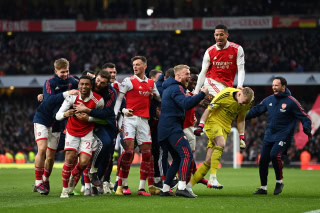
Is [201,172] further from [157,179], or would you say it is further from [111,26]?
[111,26]

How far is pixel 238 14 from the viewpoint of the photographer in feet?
134

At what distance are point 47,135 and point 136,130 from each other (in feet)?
5.65

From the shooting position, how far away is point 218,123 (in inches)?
464

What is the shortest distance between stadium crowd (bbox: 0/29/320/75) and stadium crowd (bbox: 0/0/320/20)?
1.44 m

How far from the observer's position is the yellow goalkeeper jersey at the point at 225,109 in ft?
37.9

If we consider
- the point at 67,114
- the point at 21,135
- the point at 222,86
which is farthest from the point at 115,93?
the point at 21,135

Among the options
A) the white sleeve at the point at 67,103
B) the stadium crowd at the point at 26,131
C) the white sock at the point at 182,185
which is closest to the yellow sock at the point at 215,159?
the white sock at the point at 182,185

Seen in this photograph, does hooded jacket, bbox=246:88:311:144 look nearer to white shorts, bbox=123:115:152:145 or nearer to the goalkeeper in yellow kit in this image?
the goalkeeper in yellow kit

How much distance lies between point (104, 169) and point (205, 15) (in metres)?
31.1

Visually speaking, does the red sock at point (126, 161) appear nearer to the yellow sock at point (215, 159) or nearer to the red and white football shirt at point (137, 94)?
the red and white football shirt at point (137, 94)

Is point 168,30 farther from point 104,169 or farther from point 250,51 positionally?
point 104,169

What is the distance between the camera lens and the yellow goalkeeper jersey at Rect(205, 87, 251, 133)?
11547mm

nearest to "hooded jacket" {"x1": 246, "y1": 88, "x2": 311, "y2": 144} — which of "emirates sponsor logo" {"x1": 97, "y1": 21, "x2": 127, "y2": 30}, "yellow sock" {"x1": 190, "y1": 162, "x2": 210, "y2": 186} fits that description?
"yellow sock" {"x1": 190, "y1": 162, "x2": 210, "y2": 186}

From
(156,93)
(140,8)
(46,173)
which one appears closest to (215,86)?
(156,93)
